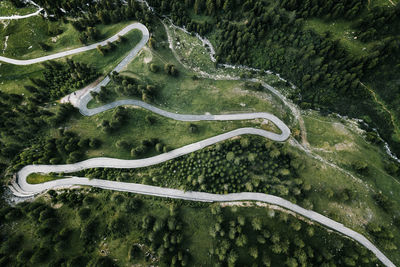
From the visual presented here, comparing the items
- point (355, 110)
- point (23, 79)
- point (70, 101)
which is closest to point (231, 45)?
point (355, 110)

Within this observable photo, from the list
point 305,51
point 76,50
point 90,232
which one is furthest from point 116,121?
point 305,51

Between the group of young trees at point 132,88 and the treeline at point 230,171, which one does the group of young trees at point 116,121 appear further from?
the treeline at point 230,171

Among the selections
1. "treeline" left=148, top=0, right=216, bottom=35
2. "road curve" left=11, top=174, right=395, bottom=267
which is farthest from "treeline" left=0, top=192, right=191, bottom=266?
"treeline" left=148, top=0, right=216, bottom=35

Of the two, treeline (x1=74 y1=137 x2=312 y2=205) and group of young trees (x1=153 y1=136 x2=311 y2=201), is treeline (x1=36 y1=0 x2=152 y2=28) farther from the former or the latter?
group of young trees (x1=153 y1=136 x2=311 y2=201)

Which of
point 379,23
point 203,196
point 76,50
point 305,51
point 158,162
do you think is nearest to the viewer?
point 203,196

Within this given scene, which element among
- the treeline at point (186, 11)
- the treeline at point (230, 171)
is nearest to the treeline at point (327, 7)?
the treeline at point (186, 11)

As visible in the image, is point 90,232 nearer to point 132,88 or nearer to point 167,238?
point 167,238
